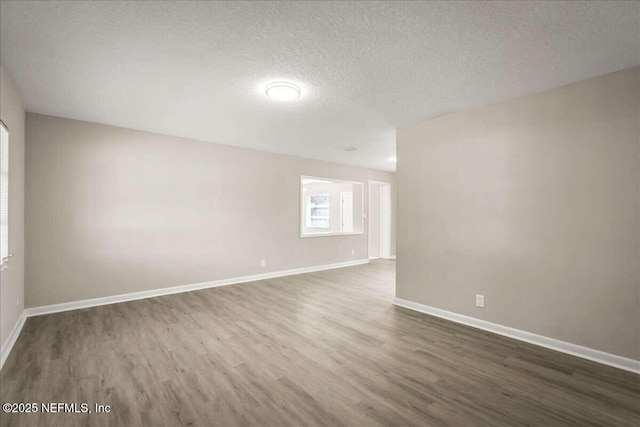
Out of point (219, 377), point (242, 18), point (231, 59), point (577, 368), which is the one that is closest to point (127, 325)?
point (219, 377)

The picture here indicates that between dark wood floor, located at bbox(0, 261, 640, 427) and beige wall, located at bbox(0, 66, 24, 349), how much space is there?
33 centimetres

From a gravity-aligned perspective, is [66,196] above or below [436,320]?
above

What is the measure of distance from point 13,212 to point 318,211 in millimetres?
8611

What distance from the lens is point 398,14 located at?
1822mm

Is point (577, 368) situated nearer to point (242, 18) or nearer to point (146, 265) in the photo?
point (242, 18)

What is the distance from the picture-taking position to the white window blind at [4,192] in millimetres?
2418

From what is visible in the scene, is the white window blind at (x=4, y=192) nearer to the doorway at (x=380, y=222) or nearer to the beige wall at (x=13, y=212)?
the beige wall at (x=13, y=212)

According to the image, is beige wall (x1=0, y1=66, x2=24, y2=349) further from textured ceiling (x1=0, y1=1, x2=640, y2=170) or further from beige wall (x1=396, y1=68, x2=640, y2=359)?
beige wall (x1=396, y1=68, x2=640, y2=359)

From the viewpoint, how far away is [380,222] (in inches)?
348

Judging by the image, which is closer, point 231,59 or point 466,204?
point 231,59

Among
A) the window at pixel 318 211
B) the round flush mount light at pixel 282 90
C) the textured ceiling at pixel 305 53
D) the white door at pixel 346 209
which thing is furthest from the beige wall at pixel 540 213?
the window at pixel 318 211

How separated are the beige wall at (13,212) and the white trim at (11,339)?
0.05 m

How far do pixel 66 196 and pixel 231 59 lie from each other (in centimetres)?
315

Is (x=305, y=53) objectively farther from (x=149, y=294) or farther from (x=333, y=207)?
(x=333, y=207)
